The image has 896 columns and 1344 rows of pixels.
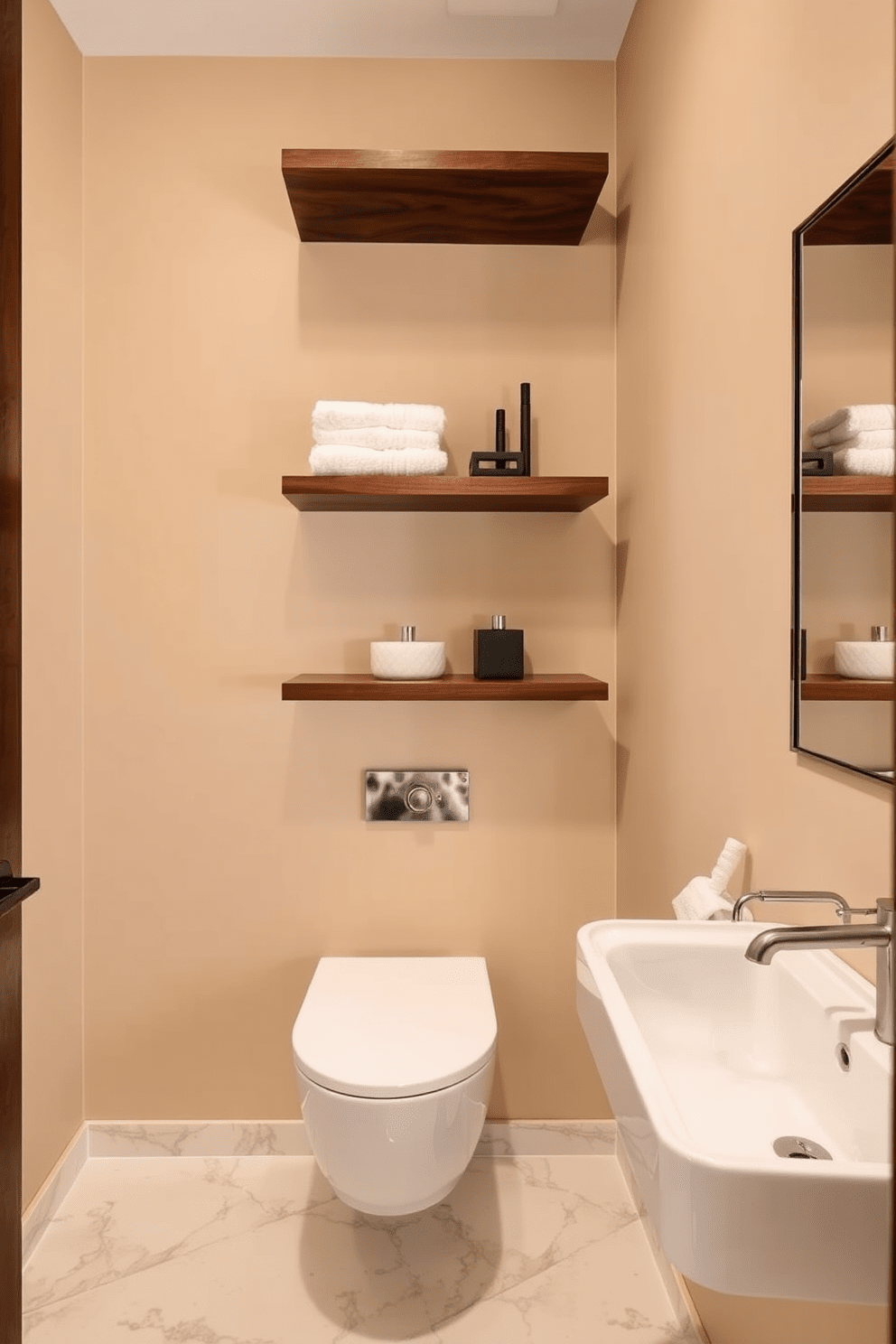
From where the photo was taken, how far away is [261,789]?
7.46ft

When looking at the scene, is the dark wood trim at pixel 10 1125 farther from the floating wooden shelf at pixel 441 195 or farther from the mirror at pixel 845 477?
the floating wooden shelf at pixel 441 195

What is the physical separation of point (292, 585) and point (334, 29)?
1215mm

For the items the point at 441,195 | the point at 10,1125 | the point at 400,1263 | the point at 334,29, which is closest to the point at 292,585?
the point at 441,195

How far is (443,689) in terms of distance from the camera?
2.06 metres

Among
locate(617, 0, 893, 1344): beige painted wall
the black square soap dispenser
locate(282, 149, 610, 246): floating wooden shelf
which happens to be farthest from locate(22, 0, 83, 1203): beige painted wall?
locate(617, 0, 893, 1344): beige painted wall

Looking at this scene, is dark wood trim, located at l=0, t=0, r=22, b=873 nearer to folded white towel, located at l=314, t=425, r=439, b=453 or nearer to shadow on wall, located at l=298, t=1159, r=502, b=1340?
folded white towel, located at l=314, t=425, r=439, b=453

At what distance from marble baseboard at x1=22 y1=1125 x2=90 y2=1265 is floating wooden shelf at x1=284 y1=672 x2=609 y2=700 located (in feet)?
3.69

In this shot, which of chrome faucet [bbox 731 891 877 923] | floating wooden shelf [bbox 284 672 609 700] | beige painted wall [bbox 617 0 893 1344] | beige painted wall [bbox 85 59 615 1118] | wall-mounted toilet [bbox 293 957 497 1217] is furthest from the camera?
beige painted wall [bbox 85 59 615 1118]

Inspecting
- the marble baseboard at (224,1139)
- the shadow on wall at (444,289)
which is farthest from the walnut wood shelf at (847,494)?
the marble baseboard at (224,1139)

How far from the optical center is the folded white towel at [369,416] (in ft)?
6.59

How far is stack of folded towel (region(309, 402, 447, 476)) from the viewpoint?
2002mm

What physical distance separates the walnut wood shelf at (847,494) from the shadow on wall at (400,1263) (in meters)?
1.55

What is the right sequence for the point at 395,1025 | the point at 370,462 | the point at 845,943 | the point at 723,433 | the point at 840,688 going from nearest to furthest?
1. the point at 845,943
2. the point at 840,688
3. the point at 723,433
4. the point at 395,1025
5. the point at 370,462

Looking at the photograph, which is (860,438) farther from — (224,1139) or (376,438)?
(224,1139)
